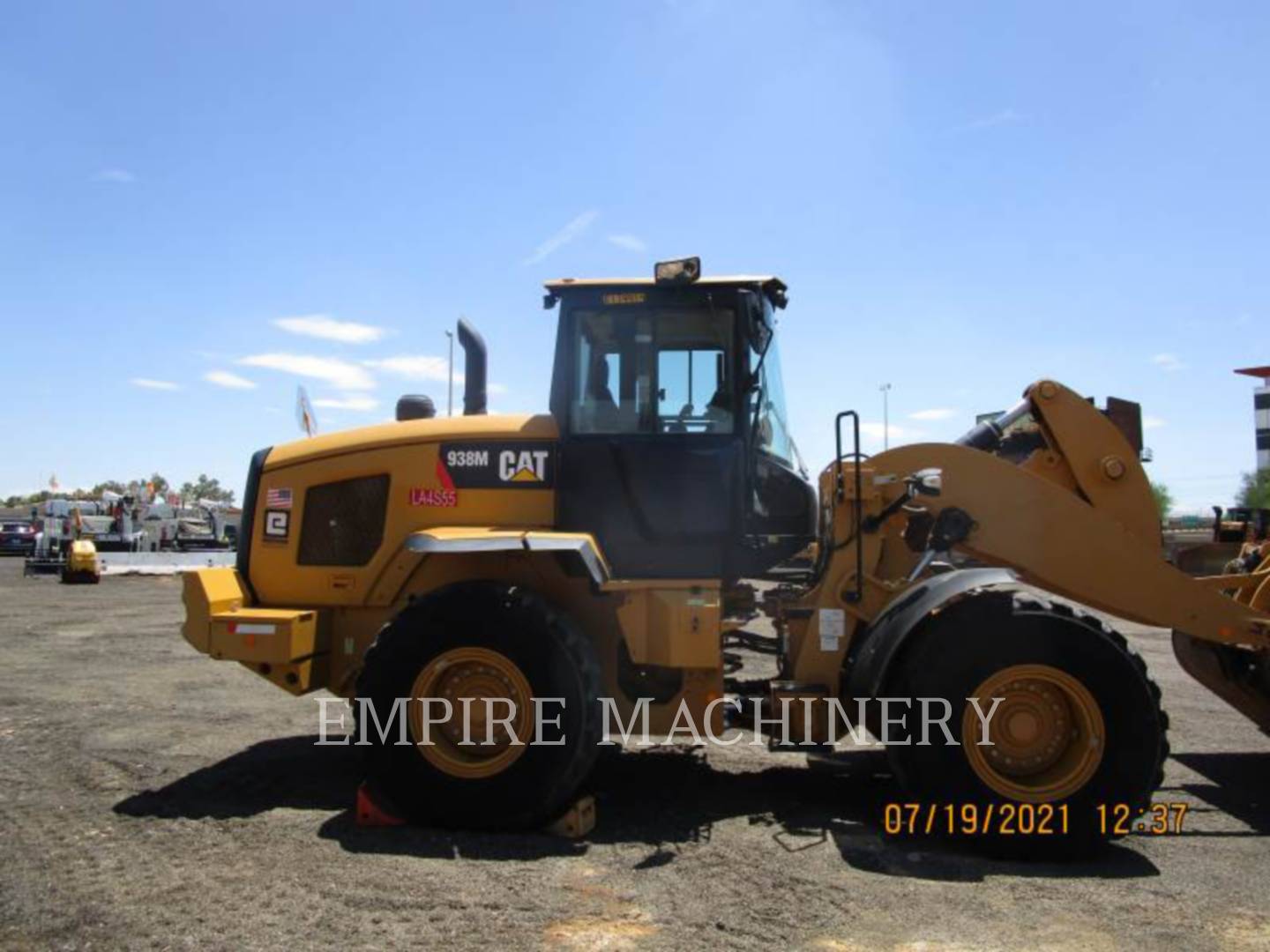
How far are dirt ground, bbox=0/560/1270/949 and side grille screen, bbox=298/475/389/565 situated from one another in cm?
147

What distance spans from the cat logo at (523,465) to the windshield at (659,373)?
0.99 ft

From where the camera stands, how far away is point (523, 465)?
19.0 feet

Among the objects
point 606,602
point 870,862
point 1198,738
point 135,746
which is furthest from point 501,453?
point 1198,738

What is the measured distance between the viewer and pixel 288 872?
4418 mm

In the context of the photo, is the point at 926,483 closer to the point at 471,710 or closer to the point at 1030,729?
the point at 1030,729

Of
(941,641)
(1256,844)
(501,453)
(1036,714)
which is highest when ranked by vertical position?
(501,453)

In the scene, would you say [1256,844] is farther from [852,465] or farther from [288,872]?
[288,872]

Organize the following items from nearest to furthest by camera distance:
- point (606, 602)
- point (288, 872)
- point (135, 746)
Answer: point (288, 872) → point (606, 602) → point (135, 746)

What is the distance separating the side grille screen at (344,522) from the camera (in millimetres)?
6004

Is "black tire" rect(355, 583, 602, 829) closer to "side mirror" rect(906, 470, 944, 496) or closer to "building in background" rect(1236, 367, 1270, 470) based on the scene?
"side mirror" rect(906, 470, 944, 496)

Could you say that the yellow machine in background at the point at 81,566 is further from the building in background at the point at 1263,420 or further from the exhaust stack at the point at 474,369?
the building in background at the point at 1263,420

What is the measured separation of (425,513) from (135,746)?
120 inches

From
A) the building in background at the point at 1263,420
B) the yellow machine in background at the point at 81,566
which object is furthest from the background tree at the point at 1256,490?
the yellow machine in background at the point at 81,566

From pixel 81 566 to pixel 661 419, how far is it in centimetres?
2400
